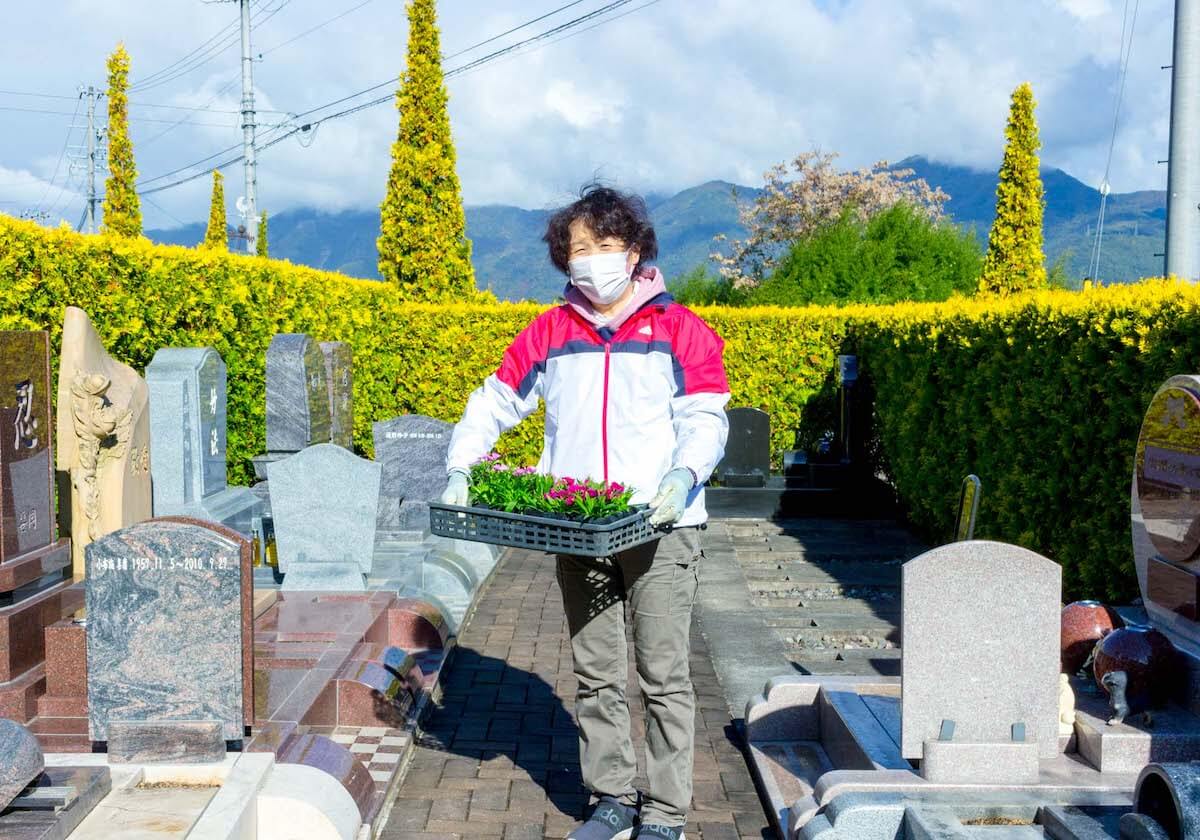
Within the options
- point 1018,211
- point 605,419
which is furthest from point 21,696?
point 1018,211

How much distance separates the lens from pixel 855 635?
23.1 ft

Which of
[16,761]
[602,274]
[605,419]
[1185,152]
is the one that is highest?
[1185,152]

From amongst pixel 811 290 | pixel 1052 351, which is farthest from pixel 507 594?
pixel 811 290

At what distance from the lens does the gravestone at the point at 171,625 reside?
13.3 ft

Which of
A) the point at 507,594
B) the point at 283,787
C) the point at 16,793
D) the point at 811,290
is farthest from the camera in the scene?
the point at 811,290

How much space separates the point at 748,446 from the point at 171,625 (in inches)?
359

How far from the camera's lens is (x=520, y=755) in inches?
185

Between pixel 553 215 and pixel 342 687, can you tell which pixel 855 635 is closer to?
pixel 342 687

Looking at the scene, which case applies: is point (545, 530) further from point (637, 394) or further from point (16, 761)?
point (16, 761)

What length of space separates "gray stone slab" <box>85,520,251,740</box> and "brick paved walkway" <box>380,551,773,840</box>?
86 centimetres

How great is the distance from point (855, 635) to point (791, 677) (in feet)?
7.63

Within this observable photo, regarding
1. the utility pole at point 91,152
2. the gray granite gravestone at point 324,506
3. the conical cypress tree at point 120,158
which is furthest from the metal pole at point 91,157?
the gray granite gravestone at point 324,506

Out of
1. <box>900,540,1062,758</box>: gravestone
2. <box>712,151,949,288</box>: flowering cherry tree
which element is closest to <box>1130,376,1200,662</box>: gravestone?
<box>900,540,1062,758</box>: gravestone

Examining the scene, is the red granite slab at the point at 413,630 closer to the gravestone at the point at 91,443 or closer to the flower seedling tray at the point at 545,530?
the gravestone at the point at 91,443
